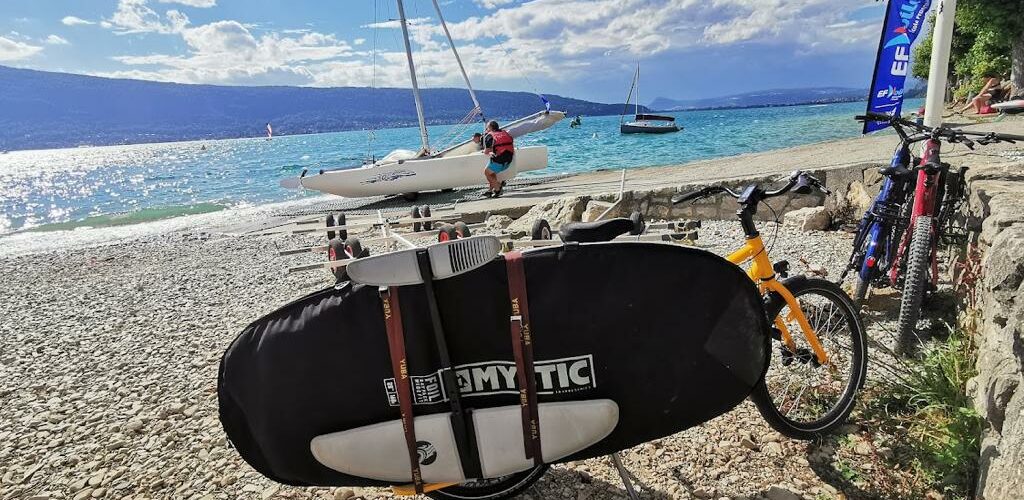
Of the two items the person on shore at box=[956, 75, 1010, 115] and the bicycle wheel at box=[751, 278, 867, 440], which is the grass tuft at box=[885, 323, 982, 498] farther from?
the person on shore at box=[956, 75, 1010, 115]

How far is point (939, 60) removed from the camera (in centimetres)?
442

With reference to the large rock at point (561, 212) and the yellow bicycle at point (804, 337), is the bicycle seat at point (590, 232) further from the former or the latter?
the large rock at point (561, 212)

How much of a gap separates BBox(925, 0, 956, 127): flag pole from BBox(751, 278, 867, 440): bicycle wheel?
253cm

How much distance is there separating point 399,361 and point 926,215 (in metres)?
3.49

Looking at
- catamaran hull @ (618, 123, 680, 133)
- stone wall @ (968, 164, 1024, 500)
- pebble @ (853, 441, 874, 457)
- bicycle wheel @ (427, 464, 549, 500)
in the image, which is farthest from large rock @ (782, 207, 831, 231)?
catamaran hull @ (618, 123, 680, 133)

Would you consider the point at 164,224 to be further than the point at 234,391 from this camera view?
Yes

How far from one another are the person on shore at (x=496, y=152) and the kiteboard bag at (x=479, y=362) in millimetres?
13909

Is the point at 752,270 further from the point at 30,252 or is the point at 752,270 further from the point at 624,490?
the point at 30,252

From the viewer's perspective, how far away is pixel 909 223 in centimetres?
375

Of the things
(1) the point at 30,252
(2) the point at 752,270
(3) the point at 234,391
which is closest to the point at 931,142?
(2) the point at 752,270

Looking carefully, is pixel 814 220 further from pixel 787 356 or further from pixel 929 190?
pixel 787 356


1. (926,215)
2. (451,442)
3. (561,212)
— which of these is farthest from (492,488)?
(561,212)

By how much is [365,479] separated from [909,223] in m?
3.87

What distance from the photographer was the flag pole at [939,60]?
4359mm
